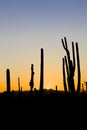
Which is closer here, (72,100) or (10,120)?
(10,120)

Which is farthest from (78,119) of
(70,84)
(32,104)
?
(70,84)

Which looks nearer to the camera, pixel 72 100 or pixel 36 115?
pixel 36 115

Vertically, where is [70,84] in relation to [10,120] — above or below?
above

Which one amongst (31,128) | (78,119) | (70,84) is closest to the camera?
(31,128)

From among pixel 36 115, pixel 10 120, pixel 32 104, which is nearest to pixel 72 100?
pixel 32 104

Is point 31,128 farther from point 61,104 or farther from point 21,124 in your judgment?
point 61,104

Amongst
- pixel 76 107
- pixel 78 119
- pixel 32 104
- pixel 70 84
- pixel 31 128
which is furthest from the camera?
pixel 70 84

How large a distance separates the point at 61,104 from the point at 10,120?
274 centimetres

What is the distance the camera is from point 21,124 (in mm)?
10812

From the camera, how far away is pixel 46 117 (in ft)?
37.4

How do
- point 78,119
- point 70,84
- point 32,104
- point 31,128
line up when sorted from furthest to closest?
point 70,84
point 32,104
point 78,119
point 31,128

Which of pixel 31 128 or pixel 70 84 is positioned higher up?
pixel 70 84

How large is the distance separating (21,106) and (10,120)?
1.94 metres

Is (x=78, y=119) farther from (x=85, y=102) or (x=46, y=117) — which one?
(x=85, y=102)
